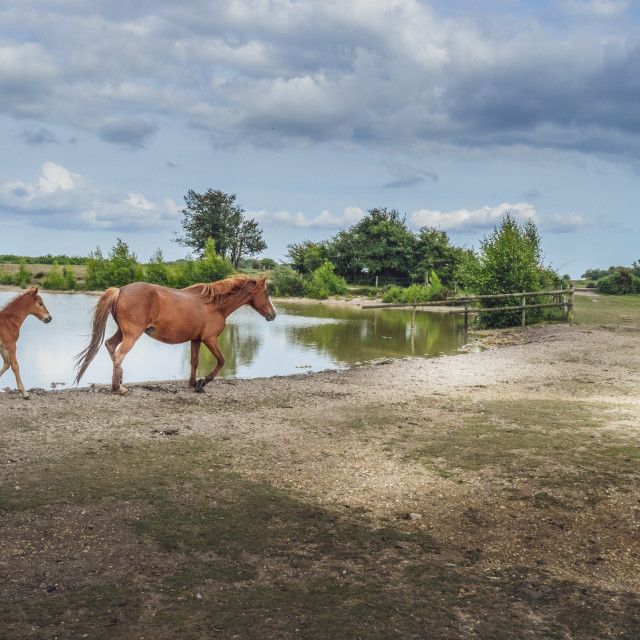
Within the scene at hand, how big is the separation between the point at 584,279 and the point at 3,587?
53189 millimetres

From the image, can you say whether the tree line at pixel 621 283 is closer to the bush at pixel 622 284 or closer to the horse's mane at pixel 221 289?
the bush at pixel 622 284

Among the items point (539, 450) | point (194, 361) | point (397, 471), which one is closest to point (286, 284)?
point (194, 361)

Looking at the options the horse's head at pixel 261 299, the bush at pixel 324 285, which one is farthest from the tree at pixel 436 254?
the horse's head at pixel 261 299

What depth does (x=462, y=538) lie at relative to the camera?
4453mm

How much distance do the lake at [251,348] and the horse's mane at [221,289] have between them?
9.66ft

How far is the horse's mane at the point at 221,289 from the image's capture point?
927cm

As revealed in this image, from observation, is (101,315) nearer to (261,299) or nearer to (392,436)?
(261,299)

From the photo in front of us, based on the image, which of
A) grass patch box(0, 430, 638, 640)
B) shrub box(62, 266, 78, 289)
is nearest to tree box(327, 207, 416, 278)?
shrub box(62, 266, 78, 289)

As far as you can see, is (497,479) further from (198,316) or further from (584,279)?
(584,279)

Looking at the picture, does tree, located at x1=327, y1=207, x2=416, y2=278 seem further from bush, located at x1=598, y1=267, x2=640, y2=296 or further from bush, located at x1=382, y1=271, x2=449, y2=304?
bush, located at x1=598, y1=267, x2=640, y2=296

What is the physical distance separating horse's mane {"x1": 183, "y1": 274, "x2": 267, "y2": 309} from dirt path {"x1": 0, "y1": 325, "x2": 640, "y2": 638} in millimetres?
1445

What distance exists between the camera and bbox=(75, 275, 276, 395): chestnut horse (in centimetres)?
875

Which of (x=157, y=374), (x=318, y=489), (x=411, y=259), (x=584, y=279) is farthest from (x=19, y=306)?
(x=584, y=279)

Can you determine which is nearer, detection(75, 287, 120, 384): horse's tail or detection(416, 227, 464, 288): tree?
detection(75, 287, 120, 384): horse's tail
